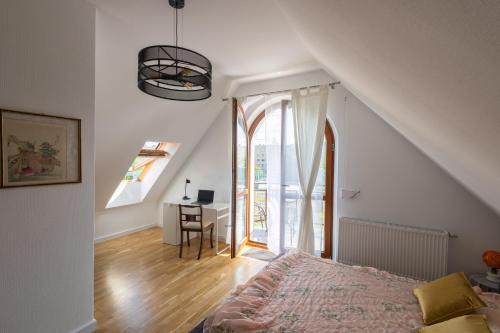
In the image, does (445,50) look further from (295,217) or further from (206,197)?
(206,197)

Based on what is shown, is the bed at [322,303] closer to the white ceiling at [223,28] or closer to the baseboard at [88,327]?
the baseboard at [88,327]

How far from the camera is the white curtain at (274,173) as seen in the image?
357cm

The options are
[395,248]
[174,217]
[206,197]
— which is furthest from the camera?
[206,197]

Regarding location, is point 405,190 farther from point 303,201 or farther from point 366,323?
point 366,323

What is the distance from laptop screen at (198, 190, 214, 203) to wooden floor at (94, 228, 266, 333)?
78 cm

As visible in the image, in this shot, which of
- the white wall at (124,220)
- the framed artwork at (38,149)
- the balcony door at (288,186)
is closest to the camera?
the framed artwork at (38,149)

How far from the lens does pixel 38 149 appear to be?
1743 millimetres

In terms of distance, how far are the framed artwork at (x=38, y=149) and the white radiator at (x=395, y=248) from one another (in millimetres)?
2916

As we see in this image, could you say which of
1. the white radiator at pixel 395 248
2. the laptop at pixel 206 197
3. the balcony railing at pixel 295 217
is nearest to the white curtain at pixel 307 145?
the balcony railing at pixel 295 217

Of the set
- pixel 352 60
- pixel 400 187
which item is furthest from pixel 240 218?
pixel 352 60

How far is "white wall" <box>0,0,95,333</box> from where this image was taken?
5.32ft

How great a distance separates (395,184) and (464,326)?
1893 millimetres

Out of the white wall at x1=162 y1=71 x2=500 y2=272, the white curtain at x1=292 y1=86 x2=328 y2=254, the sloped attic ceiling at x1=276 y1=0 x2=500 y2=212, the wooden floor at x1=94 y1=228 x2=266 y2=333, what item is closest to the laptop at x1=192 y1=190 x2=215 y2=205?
the wooden floor at x1=94 y1=228 x2=266 y2=333

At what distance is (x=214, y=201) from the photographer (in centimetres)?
455
